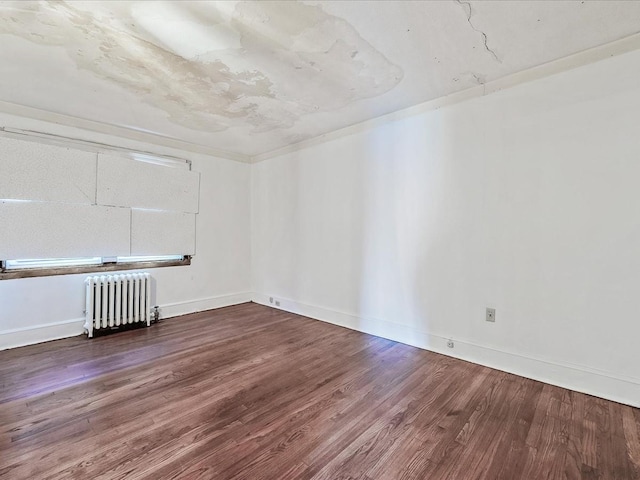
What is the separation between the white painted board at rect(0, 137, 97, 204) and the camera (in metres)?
3.01

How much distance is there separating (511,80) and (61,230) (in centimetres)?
473

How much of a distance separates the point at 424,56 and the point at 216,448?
9.63 ft

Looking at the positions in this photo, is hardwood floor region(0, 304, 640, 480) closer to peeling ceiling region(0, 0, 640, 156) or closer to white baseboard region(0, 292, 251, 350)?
white baseboard region(0, 292, 251, 350)

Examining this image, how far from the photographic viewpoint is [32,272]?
126 inches

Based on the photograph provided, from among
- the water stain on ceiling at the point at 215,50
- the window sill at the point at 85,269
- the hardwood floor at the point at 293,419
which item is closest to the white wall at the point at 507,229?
the hardwood floor at the point at 293,419

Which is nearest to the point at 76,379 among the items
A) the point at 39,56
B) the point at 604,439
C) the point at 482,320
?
the point at 39,56

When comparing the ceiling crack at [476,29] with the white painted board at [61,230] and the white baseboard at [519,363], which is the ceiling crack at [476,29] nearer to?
the white baseboard at [519,363]

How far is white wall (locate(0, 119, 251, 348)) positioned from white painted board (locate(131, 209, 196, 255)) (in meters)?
0.16

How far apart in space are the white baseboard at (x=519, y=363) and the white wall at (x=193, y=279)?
208 centimetres

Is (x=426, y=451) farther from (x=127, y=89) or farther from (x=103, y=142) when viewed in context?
(x=103, y=142)

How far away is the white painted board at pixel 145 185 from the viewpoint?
3.61m

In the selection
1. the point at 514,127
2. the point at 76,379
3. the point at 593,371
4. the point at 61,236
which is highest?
the point at 514,127

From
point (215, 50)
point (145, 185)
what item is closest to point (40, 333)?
point (145, 185)

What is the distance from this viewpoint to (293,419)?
1.92 m
